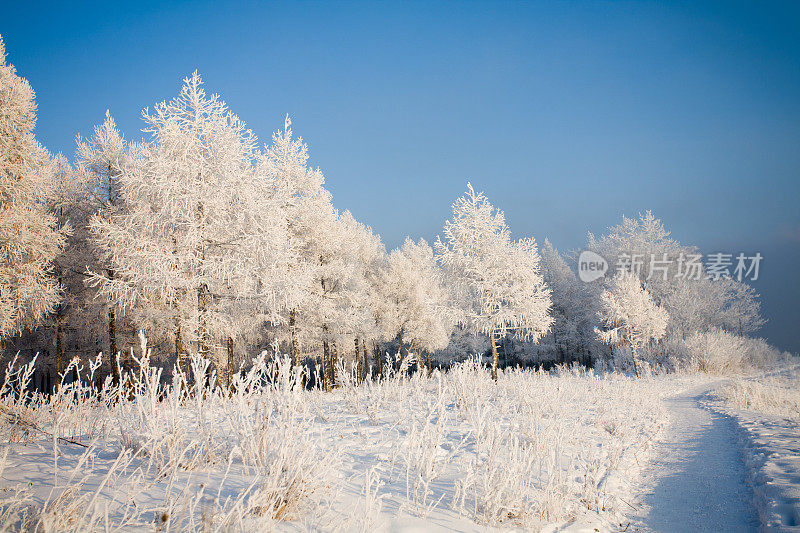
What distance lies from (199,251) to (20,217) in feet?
16.2

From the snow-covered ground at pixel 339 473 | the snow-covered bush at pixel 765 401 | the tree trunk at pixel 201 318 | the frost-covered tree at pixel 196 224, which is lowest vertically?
the snow-covered bush at pixel 765 401

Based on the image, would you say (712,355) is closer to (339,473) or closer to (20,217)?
(339,473)

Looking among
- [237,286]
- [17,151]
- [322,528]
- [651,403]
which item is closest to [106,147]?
[17,151]

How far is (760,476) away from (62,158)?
77.5 feet

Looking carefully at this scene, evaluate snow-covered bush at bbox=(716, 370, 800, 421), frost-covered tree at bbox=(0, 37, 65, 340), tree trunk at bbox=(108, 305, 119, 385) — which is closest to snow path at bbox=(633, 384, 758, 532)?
snow-covered bush at bbox=(716, 370, 800, 421)

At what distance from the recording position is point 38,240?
430 inches

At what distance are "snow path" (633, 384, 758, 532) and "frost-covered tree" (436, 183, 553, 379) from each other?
7.48m

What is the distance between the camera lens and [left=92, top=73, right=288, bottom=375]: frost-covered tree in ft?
32.9

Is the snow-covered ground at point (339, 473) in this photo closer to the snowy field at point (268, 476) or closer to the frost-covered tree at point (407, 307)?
the snowy field at point (268, 476)

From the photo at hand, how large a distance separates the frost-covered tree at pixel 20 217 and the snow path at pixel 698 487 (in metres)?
15.0

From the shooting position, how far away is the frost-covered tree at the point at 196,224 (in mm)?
10016

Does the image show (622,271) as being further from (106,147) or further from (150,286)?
(106,147)

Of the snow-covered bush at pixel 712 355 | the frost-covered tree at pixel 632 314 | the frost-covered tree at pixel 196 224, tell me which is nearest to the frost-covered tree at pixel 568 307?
the snow-covered bush at pixel 712 355

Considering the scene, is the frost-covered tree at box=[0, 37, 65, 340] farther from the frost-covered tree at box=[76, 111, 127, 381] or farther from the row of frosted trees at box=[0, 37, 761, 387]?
the frost-covered tree at box=[76, 111, 127, 381]
